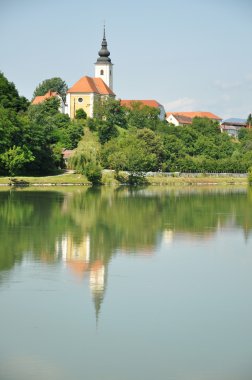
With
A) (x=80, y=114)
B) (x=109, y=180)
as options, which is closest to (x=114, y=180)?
(x=109, y=180)

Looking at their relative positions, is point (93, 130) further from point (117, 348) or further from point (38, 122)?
point (117, 348)

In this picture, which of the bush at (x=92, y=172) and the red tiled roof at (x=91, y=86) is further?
the red tiled roof at (x=91, y=86)

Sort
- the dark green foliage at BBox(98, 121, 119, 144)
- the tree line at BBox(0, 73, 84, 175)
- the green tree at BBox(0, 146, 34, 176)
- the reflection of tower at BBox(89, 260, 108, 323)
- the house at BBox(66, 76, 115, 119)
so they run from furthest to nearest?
the house at BBox(66, 76, 115, 119), the dark green foliage at BBox(98, 121, 119, 144), the tree line at BBox(0, 73, 84, 175), the green tree at BBox(0, 146, 34, 176), the reflection of tower at BBox(89, 260, 108, 323)

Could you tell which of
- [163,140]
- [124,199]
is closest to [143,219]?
[124,199]

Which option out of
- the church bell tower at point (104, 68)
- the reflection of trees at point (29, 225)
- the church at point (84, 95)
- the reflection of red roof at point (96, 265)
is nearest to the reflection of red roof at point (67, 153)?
the church at point (84, 95)

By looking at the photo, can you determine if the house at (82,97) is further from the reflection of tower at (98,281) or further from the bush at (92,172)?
the reflection of tower at (98,281)

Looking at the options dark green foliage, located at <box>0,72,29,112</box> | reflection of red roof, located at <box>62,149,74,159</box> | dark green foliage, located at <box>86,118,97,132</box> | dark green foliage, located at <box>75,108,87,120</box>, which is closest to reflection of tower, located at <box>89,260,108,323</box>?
dark green foliage, located at <box>0,72,29,112</box>

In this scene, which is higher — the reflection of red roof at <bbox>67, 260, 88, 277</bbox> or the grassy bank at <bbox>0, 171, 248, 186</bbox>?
the grassy bank at <bbox>0, 171, 248, 186</bbox>

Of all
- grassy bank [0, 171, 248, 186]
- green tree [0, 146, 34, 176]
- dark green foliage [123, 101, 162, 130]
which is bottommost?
grassy bank [0, 171, 248, 186]

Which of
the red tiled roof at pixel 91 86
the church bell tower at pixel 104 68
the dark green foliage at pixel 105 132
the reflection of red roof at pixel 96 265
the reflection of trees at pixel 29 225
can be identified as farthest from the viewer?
the church bell tower at pixel 104 68

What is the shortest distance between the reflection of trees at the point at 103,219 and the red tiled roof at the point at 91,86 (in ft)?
108

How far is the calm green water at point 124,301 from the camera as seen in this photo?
977 cm

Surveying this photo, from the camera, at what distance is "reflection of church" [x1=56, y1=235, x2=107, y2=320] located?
44.2 ft

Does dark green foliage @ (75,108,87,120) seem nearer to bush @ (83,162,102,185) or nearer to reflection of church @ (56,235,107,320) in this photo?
bush @ (83,162,102,185)
